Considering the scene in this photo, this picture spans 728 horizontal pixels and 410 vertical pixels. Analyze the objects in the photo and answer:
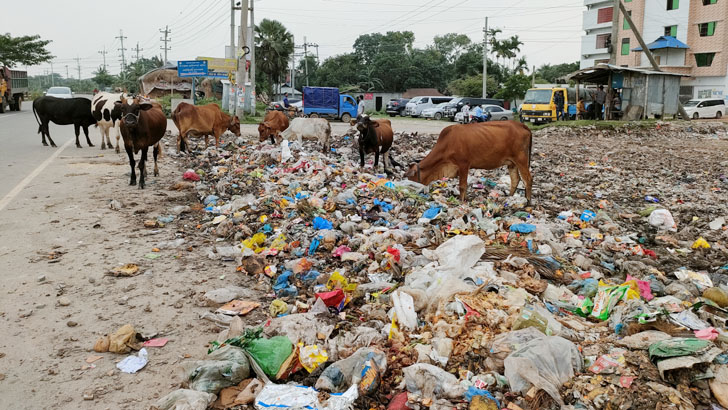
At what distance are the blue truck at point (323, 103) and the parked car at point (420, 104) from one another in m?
8.55

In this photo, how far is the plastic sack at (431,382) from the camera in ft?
10.5

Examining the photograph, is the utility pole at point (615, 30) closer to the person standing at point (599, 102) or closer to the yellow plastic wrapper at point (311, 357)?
the person standing at point (599, 102)

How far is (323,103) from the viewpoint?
30328 mm

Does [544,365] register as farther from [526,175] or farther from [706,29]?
[706,29]

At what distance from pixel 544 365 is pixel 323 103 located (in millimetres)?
28038

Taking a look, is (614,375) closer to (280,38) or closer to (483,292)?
(483,292)

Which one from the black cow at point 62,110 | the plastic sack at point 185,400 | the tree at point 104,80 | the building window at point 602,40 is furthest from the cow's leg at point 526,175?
the tree at point 104,80

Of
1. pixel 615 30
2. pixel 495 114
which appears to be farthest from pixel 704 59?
pixel 495 114

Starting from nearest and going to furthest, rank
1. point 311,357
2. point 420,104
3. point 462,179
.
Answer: point 311,357 < point 462,179 < point 420,104

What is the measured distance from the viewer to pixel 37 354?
3891 mm

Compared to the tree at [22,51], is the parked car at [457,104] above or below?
below

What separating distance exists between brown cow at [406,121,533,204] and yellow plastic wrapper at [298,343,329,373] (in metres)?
5.31

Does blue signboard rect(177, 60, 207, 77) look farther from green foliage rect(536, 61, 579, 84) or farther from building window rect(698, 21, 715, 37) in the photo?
green foliage rect(536, 61, 579, 84)

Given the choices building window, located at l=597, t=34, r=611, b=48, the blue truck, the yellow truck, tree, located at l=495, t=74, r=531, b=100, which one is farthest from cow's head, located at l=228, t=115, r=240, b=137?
building window, located at l=597, t=34, r=611, b=48
